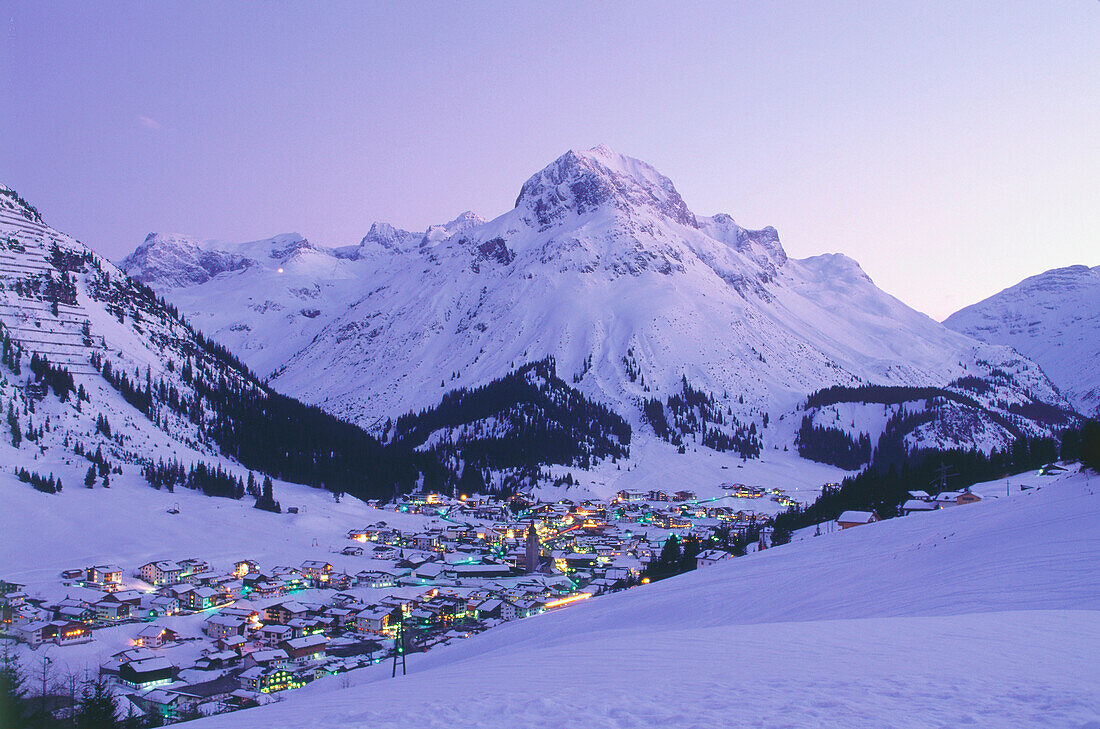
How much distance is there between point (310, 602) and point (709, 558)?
33.2 m

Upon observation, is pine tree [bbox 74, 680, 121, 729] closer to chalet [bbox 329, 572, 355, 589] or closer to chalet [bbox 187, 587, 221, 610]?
chalet [bbox 187, 587, 221, 610]

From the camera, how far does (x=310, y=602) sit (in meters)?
56.2

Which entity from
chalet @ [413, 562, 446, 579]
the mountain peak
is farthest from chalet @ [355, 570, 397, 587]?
the mountain peak

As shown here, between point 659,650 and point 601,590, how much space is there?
4564 centimetres

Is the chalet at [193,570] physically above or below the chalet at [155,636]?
above

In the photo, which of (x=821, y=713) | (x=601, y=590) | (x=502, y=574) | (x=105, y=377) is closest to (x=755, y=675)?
(x=821, y=713)

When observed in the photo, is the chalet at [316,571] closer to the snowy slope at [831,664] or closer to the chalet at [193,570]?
the chalet at [193,570]

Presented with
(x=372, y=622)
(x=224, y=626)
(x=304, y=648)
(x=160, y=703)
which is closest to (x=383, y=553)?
(x=372, y=622)

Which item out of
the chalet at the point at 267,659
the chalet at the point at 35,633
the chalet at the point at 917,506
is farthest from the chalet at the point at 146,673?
the chalet at the point at 917,506

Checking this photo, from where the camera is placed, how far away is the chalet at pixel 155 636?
43750 millimetres

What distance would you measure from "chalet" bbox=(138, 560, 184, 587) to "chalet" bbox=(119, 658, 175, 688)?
25.9 meters

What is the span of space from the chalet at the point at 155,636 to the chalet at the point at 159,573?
16.4 metres

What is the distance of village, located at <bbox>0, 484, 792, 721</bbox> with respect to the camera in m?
38.4

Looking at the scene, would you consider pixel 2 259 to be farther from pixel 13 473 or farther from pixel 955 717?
pixel 955 717
